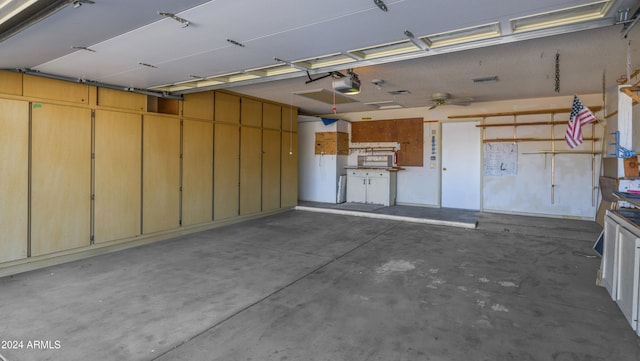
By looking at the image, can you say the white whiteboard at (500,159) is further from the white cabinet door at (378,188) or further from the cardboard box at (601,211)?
the white cabinet door at (378,188)

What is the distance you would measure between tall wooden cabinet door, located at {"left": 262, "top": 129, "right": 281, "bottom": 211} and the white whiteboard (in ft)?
16.2

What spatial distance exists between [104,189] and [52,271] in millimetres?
1214

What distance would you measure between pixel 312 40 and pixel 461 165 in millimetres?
6285

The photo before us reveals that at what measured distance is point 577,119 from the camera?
4691mm

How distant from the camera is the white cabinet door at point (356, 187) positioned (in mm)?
8703

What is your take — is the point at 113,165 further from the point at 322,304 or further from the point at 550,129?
the point at 550,129

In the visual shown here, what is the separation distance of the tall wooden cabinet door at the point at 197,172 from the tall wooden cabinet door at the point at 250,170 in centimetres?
80

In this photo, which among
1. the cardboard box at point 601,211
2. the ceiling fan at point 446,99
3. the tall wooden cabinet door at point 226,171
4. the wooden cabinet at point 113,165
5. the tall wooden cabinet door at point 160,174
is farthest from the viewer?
the ceiling fan at point 446,99

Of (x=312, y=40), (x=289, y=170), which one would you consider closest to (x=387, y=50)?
(x=312, y=40)

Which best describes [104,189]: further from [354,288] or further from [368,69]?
[368,69]

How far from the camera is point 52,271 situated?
12.8 feet

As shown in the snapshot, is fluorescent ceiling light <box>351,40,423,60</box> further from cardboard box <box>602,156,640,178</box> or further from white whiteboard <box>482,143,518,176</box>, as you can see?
white whiteboard <box>482,143,518,176</box>

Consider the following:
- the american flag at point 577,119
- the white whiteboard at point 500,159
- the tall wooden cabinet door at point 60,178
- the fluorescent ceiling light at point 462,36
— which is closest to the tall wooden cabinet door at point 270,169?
the tall wooden cabinet door at point 60,178

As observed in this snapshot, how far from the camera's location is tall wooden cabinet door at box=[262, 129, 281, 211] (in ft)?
24.1
